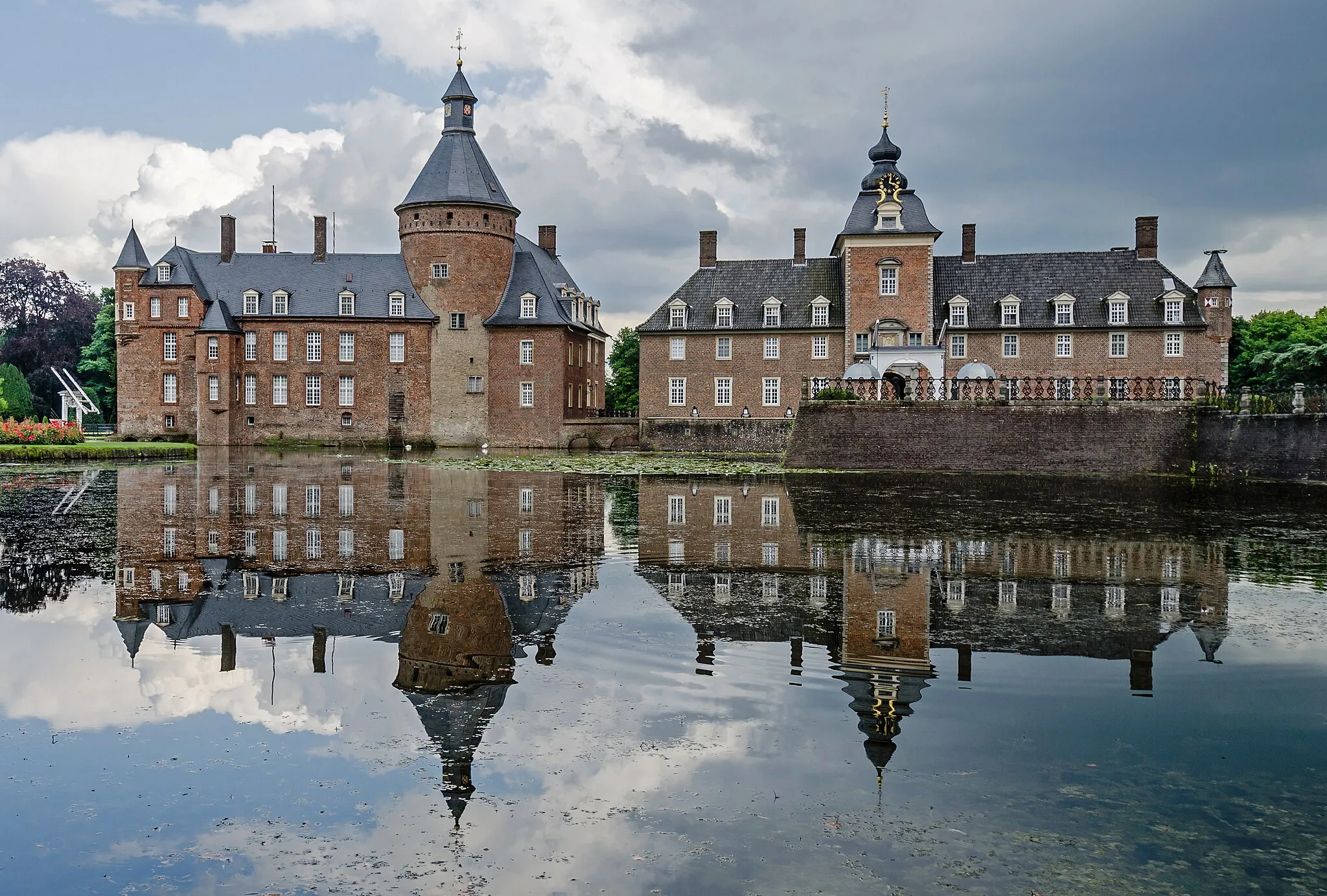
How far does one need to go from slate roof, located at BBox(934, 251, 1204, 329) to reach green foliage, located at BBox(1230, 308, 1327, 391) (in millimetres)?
6406

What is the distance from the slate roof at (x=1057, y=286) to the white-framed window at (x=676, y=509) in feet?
94.8

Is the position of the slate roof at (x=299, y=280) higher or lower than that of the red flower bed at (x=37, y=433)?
higher

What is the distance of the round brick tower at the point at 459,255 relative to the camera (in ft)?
174

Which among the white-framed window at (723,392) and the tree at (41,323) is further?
the tree at (41,323)

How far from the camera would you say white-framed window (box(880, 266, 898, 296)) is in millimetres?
46062

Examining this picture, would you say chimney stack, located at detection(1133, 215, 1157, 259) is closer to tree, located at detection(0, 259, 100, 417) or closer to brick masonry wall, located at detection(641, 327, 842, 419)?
brick masonry wall, located at detection(641, 327, 842, 419)

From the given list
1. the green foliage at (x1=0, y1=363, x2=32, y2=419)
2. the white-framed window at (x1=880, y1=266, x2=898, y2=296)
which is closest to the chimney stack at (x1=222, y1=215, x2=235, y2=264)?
the green foliage at (x1=0, y1=363, x2=32, y2=419)

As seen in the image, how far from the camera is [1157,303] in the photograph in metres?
45.8

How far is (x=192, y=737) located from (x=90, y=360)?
7129 centimetres

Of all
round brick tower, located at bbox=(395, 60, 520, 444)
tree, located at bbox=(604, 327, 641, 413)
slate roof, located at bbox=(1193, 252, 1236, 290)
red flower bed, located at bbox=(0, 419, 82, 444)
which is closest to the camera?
red flower bed, located at bbox=(0, 419, 82, 444)

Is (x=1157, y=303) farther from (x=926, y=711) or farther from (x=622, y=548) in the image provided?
(x=926, y=711)

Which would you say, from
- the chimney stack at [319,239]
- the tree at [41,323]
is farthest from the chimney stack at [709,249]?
the tree at [41,323]

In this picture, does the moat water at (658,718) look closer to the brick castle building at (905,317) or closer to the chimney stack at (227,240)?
the brick castle building at (905,317)

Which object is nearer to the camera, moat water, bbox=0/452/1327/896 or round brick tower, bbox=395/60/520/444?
moat water, bbox=0/452/1327/896
